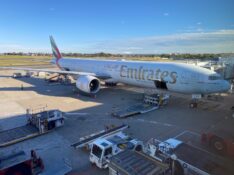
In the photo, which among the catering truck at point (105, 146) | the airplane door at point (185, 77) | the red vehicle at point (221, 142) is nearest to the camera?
the catering truck at point (105, 146)

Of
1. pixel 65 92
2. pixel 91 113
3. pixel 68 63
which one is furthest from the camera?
pixel 68 63

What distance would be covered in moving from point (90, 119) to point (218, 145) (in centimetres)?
831

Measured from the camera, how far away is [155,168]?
661 centimetres

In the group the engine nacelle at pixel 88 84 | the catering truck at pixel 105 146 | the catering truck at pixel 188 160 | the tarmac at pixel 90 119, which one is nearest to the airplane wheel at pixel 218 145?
the tarmac at pixel 90 119

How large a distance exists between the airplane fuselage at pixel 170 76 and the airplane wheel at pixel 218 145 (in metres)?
7.14

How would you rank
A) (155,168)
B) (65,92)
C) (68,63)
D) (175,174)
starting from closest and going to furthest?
1. (155,168)
2. (175,174)
3. (65,92)
4. (68,63)

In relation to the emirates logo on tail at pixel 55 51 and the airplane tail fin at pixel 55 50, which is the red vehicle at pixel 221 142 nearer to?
the emirates logo on tail at pixel 55 51

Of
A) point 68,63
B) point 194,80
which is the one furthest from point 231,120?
point 68,63

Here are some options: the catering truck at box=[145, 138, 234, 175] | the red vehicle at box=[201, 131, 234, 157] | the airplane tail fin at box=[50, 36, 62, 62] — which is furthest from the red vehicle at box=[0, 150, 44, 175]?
the airplane tail fin at box=[50, 36, 62, 62]

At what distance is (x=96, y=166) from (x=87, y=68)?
69.0 feet

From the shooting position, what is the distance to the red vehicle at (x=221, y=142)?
9.43 metres

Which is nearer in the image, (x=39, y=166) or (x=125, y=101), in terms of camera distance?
(x=39, y=166)

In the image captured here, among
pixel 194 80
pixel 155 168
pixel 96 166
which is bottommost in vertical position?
pixel 96 166

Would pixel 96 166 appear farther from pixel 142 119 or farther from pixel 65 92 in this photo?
pixel 65 92
